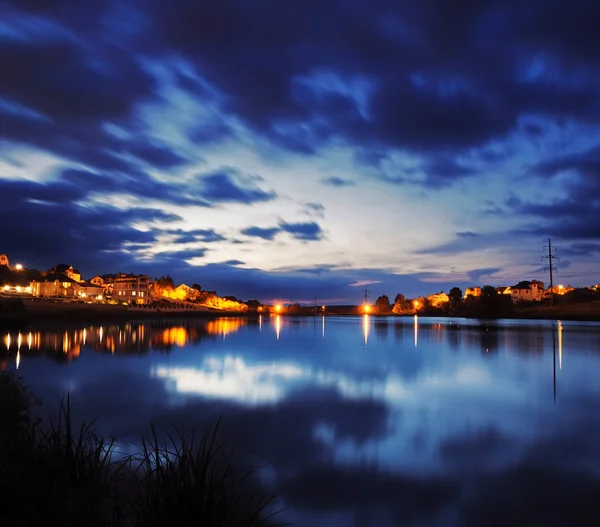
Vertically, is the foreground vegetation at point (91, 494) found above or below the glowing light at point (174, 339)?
above

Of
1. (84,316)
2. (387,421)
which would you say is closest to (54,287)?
(84,316)

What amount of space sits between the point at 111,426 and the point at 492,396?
618 inches

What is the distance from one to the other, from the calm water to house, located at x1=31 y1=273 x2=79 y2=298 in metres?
156

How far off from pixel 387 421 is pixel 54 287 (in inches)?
7371

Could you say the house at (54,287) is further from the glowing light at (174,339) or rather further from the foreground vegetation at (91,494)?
the foreground vegetation at (91,494)

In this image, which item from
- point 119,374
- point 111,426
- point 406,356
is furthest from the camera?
point 406,356

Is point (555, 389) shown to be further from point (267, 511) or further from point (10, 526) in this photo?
point (10, 526)

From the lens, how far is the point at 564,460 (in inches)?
465

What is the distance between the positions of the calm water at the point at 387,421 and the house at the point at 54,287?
15622cm

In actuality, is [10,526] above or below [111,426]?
above

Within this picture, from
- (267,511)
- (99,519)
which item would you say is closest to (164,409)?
(267,511)

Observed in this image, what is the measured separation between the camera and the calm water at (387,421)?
29.9ft

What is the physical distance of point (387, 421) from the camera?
16.0 meters

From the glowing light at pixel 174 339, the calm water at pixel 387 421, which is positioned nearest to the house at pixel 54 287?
the glowing light at pixel 174 339
